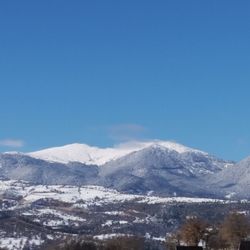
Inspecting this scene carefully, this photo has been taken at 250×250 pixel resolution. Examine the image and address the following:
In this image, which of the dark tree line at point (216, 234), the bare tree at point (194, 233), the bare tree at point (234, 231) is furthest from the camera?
the bare tree at point (234, 231)

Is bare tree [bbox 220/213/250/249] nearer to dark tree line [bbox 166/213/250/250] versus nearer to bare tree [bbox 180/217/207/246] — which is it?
dark tree line [bbox 166/213/250/250]

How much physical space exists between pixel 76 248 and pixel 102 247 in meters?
17.3

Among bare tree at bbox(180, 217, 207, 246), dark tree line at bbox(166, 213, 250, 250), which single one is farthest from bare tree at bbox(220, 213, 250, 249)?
bare tree at bbox(180, 217, 207, 246)

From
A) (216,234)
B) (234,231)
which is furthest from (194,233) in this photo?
(234,231)

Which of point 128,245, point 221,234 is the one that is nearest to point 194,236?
point 221,234

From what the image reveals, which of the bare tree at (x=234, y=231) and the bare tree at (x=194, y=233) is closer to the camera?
the bare tree at (x=194, y=233)

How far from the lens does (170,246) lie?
504ft

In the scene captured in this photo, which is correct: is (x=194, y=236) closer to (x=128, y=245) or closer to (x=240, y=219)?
(x=240, y=219)

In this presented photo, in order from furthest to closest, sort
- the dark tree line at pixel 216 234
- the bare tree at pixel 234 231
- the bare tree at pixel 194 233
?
the bare tree at pixel 234 231 → the dark tree line at pixel 216 234 → the bare tree at pixel 194 233

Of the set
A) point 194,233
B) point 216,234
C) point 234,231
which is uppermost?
point 234,231

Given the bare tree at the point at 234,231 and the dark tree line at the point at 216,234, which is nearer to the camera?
the dark tree line at the point at 216,234

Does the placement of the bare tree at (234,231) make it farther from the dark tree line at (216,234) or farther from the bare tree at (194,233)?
the bare tree at (194,233)

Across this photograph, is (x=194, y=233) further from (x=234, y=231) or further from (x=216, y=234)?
(x=234, y=231)

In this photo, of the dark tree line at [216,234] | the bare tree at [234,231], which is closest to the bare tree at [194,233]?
the dark tree line at [216,234]
